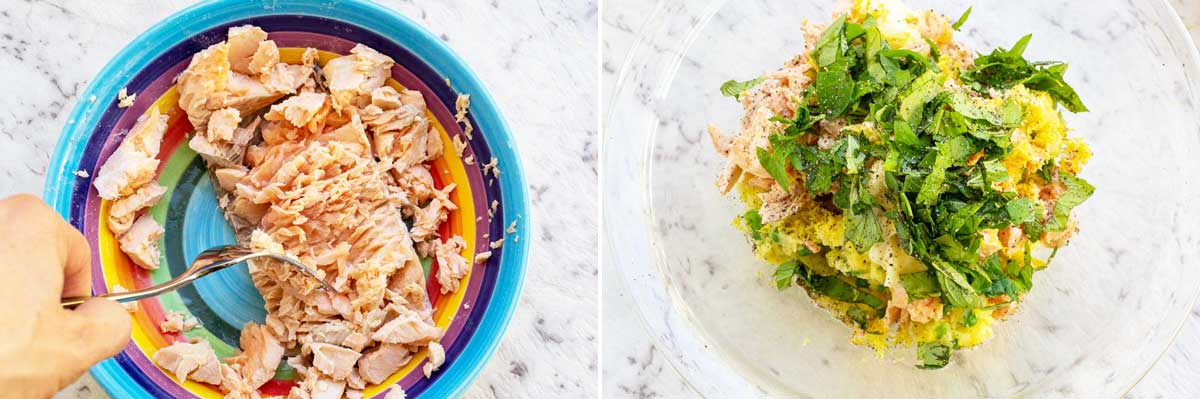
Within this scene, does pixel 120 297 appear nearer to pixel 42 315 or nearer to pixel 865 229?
pixel 42 315

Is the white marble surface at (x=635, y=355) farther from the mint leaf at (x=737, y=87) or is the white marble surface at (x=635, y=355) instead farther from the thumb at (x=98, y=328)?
the thumb at (x=98, y=328)

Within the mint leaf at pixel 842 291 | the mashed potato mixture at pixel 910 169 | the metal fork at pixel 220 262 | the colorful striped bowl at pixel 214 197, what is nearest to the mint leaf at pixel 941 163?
the mashed potato mixture at pixel 910 169

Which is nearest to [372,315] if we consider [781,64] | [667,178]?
[667,178]

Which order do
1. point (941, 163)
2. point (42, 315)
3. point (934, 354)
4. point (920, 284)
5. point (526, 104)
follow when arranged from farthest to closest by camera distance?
point (526, 104) < point (934, 354) < point (920, 284) < point (941, 163) < point (42, 315)

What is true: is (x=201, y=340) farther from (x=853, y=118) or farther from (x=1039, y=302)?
(x=1039, y=302)

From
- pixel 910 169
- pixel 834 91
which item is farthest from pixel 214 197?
pixel 910 169

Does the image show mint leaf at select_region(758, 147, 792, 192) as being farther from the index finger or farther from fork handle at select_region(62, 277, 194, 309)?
the index finger
